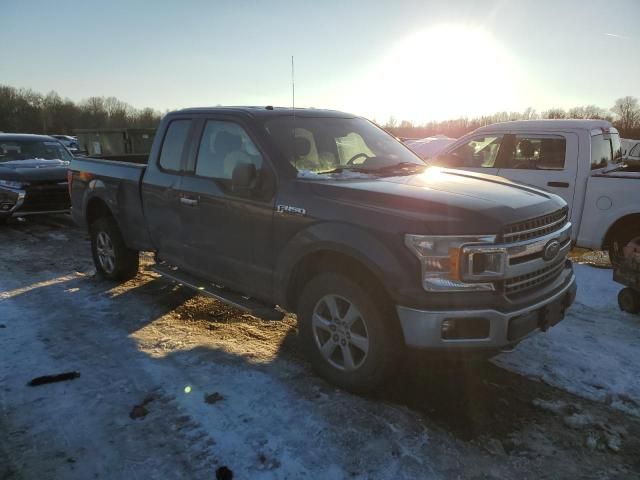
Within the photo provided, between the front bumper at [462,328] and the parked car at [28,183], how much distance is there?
8.51 m

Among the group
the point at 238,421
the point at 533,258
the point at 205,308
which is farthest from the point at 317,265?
the point at 205,308

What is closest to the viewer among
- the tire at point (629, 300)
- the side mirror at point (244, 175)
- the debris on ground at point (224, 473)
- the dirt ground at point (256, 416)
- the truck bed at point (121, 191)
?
the debris on ground at point (224, 473)

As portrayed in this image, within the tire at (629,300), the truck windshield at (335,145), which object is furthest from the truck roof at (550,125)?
the truck windshield at (335,145)

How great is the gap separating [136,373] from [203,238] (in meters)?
1.25

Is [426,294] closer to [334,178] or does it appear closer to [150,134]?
[334,178]

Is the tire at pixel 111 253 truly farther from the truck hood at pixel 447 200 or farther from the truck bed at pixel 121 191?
the truck hood at pixel 447 200

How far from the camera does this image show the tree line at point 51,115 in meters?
64.4

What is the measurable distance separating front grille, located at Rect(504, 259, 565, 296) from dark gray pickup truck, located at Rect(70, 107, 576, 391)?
0.04ft

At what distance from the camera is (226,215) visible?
390 cm

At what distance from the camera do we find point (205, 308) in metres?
5.04

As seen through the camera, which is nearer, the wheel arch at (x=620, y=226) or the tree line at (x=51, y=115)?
the wheel arch at (x=620, y=226)

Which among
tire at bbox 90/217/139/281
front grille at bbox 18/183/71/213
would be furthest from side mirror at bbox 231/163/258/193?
front grille at bbox 18/183/71/213

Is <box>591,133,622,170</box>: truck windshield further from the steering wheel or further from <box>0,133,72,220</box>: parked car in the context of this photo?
<box>0,133,72,220</box>: parked car

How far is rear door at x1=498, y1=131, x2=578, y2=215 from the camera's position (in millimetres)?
6148
